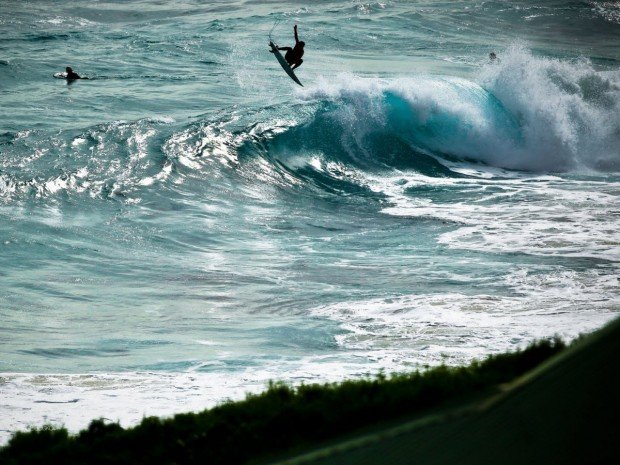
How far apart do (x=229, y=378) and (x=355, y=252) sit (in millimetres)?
5958

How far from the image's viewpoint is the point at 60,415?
8375mm

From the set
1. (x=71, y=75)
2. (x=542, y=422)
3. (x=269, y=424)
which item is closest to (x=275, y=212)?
(x=269, y=424)

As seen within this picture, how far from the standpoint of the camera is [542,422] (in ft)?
15.7

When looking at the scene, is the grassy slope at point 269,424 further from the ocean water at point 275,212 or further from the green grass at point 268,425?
the ocean water at point 275,212

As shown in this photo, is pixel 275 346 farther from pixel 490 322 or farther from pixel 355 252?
pixel 355 252

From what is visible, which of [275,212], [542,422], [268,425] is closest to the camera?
Answer: [542,422]

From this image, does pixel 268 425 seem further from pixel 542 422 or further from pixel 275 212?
pixel 275 212

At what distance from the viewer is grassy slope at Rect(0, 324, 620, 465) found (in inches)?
243

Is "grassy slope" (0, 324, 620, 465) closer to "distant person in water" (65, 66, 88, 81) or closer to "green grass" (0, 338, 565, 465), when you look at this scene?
"green grass" (0, 338, 565, 465)

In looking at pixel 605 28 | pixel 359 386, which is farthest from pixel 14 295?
pixel 605 28

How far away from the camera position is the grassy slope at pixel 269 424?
6180mm

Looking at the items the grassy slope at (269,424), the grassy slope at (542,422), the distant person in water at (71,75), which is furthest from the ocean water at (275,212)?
the grassy slope at (542,422)

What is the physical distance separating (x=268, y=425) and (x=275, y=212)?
12.0m

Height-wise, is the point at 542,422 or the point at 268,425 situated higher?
the point at 542,422
